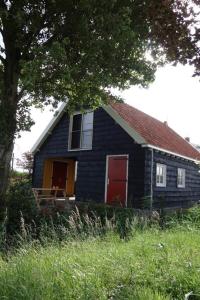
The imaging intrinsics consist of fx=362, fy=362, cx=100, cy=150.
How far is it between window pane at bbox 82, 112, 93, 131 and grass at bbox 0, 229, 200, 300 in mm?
14779

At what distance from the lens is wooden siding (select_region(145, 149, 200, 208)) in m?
17.2

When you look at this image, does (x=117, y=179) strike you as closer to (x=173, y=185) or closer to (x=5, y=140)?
(x=173, y=185)

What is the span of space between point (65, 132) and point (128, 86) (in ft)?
30.2

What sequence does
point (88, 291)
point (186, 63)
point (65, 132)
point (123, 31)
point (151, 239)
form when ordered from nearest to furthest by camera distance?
point (88, 291) → point (186, 63) → point (151, 239) → point (123, 31) → point (65, 132)

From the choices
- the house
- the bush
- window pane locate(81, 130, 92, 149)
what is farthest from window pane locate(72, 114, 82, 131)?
the bush

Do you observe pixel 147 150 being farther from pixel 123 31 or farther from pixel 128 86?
pixel 123 31

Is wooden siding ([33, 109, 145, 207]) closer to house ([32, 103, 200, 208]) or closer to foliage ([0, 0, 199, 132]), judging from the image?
house ([32, 103, 200, 208])

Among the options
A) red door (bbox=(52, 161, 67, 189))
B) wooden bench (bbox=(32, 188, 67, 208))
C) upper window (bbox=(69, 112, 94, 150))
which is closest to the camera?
wooden bench (bbox=(32, 188, 67, 208))

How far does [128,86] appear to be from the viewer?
1352 centimetres

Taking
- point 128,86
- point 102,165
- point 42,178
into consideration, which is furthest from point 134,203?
point 42,178

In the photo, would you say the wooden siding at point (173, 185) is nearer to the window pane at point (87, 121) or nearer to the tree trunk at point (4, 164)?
the window pane at point (87, 121)

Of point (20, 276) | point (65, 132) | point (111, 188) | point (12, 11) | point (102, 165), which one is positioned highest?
point (12, 11)

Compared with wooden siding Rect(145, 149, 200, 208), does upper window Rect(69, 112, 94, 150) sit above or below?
above

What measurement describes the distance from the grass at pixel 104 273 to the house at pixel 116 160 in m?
9.82
